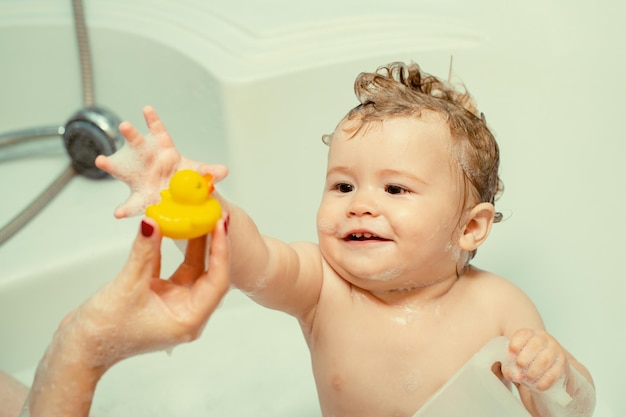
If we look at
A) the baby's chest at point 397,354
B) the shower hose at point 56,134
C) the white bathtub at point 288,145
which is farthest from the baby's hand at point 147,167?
the shower hose at point 56,134

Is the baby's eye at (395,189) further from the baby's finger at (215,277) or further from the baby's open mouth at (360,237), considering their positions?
the baby's finger at (215,277)

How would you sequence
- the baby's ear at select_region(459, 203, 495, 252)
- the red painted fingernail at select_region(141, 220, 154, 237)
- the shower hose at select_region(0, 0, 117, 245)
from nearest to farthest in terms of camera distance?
the red painted fingernail at select_region(141, 220, 154, 237), the baby's ear at select_region(459, 203, 495, 252), the shower hose at select_region(0, 0, 117, 245)

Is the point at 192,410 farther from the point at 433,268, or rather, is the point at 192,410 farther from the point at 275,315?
the point at 433,268

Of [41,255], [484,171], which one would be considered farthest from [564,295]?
[41,255]

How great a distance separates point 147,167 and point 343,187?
9.7 inches

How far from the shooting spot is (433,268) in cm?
95

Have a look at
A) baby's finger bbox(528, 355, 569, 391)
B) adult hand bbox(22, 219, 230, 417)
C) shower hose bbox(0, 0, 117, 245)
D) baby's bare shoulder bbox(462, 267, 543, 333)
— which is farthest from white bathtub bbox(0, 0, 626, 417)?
adult hand bbox(22, 219, 230, 417)

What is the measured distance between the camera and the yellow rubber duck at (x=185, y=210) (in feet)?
2.25

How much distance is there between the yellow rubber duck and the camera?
685mm

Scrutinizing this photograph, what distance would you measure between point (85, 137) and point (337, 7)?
1.79ft

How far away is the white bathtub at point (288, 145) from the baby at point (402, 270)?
361mm

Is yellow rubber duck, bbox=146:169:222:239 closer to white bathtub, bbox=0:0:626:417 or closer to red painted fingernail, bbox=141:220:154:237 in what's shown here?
red painted fingernail, bbox=141:220:154:237

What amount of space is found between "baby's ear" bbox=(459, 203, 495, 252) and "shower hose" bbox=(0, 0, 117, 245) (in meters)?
0.91

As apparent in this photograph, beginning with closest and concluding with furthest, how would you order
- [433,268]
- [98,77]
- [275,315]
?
[433,268], [275,315], [98,77]
